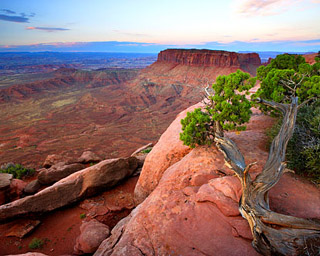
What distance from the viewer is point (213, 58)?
257 ft

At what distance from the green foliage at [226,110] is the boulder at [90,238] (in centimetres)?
653

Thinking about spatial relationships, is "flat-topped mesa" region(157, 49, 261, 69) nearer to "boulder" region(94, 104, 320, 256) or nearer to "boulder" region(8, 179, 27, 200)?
"boulder" region(94, 104, 320, 256)

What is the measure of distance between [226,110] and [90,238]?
30.5ft

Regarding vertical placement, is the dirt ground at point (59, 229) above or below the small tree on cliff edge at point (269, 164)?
below

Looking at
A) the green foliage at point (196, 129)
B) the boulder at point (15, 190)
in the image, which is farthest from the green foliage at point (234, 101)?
the boulder at point (15, 190)

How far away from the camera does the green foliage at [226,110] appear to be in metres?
8.96

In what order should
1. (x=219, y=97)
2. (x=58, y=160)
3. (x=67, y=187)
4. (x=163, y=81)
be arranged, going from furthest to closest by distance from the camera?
(x=163, y=81) < (x=58, y=160) < (x=67, y=187) < (x=219, y=97)

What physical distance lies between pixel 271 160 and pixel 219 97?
377 centimetres

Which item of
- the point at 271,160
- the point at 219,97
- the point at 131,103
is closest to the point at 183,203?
the point at 271,160

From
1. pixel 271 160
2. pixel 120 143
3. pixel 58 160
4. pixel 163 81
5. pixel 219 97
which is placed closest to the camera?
pixel 271 160

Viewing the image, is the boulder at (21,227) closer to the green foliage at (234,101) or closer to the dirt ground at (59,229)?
the dirt ground at (59,229)

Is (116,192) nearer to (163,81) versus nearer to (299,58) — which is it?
(299,58)

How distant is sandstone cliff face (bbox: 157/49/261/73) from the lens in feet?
242

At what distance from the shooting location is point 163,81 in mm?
83750
